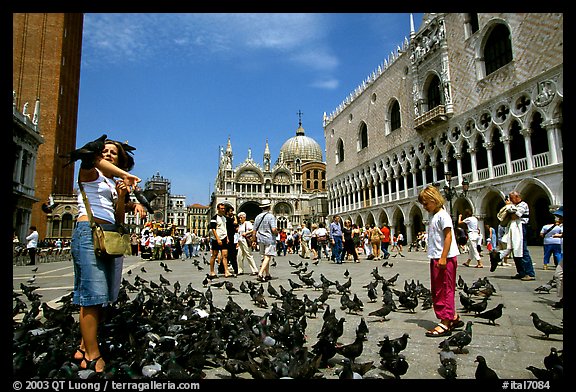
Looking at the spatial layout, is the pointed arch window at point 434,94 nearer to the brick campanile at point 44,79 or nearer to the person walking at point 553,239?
the person walking at point 553,239

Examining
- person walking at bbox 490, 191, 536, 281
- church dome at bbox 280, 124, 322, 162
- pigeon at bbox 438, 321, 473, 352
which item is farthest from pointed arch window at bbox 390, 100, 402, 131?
church dome at bbox 280, 124, 322, 162

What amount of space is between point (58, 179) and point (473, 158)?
36935 millimetres

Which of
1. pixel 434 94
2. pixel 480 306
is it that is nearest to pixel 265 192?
pixel 434 94

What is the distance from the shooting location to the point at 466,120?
2033 cm

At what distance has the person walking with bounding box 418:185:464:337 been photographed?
3240 mm

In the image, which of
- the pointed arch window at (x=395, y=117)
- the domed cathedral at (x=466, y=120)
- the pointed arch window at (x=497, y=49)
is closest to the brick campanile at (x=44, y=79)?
the domed cathedral at (x=466, y=120)

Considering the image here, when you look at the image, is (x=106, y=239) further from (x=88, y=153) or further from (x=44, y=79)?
(x=44, y=79)

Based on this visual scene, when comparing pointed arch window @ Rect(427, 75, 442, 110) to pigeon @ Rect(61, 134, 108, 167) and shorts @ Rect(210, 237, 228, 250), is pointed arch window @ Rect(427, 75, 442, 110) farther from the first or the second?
pigeon @ Rect(61, 134, 108, 167)

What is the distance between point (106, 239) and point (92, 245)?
0.11 metres

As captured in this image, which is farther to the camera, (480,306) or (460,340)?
(480,306)

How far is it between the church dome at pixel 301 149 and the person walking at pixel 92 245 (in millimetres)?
66116
